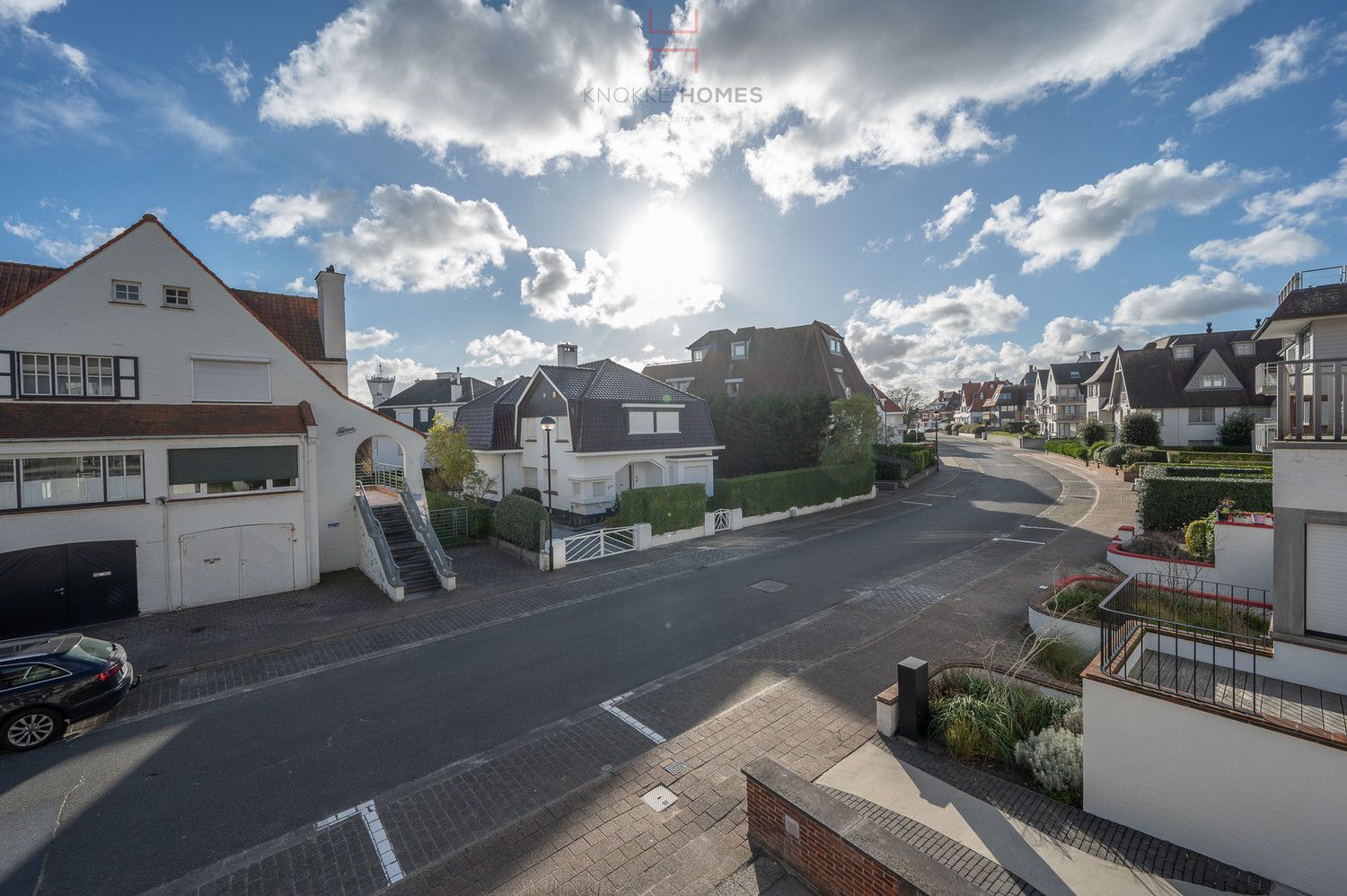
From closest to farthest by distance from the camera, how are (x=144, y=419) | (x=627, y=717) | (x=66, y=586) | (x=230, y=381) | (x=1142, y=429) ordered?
(x=627, y=717)
(x=66, y=586)
(x=144, y=419)
(x=230, y=381)
(x=1142, y=429)

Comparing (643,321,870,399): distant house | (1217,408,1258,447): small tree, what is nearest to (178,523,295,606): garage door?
(643,321,870,399): distant house

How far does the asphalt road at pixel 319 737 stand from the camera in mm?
6312

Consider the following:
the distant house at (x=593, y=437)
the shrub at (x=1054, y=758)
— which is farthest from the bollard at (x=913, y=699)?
the distant house at (x=593, y=437)

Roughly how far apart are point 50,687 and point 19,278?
13156 mm

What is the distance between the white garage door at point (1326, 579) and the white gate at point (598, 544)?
51.9 ft

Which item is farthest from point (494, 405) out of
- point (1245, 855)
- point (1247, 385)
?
point (1247, 385)

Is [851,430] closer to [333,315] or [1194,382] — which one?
[333,315]

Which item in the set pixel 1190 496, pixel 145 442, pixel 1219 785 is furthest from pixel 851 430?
pixel 145 442

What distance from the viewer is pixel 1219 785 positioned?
18.4 feet

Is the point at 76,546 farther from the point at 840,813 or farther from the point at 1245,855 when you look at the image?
the point at 1245,855

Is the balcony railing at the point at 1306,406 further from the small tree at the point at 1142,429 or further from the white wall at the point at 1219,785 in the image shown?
the small tree at the point at 1142,429

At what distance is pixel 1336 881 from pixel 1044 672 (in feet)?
14.0

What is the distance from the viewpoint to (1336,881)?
5.08 m

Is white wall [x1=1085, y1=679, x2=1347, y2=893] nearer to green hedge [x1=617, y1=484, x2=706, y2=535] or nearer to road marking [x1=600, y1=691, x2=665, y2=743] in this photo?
road marking [x1=600, y1=691, x2=665, y2=743]
